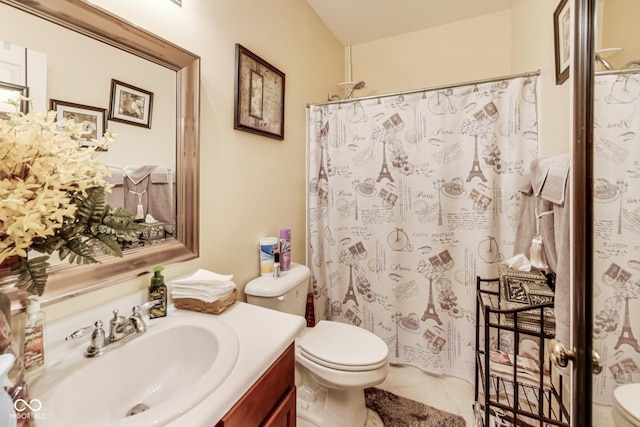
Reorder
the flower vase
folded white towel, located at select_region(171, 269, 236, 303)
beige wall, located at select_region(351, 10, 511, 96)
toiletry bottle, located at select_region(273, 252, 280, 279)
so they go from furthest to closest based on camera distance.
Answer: beige wall, located at select_region(351, 10, 511, 96), toiletry bottle, located at select_region(273, 252, 280, 279), folded white towel, located at select_region(171, 269, 236, 303), the flower vase

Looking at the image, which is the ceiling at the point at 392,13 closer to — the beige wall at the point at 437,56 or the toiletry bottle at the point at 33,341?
the beige wall at the point at 437,56

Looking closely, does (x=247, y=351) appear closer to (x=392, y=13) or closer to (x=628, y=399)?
(x=628, y=399)

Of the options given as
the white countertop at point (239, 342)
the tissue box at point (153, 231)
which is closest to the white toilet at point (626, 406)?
the white countertop at point (239, 342)

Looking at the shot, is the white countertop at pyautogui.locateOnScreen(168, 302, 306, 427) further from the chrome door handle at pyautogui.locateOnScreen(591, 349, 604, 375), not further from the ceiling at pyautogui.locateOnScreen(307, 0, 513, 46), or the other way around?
the ceiling at pyautogui.locateOnScreen(307, 0, 513, 46)

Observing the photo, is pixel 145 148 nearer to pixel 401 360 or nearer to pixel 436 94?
pixel 436 94

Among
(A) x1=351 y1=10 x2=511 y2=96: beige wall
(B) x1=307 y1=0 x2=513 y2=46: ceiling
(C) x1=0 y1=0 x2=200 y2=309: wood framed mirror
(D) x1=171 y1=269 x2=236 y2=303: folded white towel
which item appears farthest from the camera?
(A) x1=351 y1=10 x2=511 y2=96: beige wall

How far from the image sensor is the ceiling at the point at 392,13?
2.03 meters

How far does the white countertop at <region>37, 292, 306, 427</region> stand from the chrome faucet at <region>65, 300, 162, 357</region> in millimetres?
35

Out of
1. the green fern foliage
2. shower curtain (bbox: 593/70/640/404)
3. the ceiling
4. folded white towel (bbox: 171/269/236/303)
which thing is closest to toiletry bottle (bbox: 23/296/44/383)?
the green fern foliage

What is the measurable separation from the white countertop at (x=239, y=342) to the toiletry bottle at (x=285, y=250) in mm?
503

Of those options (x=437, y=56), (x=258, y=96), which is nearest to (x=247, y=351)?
(x=258, y=96)

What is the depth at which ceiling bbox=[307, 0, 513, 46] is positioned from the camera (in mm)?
2025

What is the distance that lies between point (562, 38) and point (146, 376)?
6.43ft

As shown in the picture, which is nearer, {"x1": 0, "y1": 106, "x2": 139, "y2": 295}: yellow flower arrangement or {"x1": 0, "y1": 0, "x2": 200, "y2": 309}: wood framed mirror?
{"x1": 0, "y1": 106, "x2": 139, "y2": 295}: yellow flower arrangement
